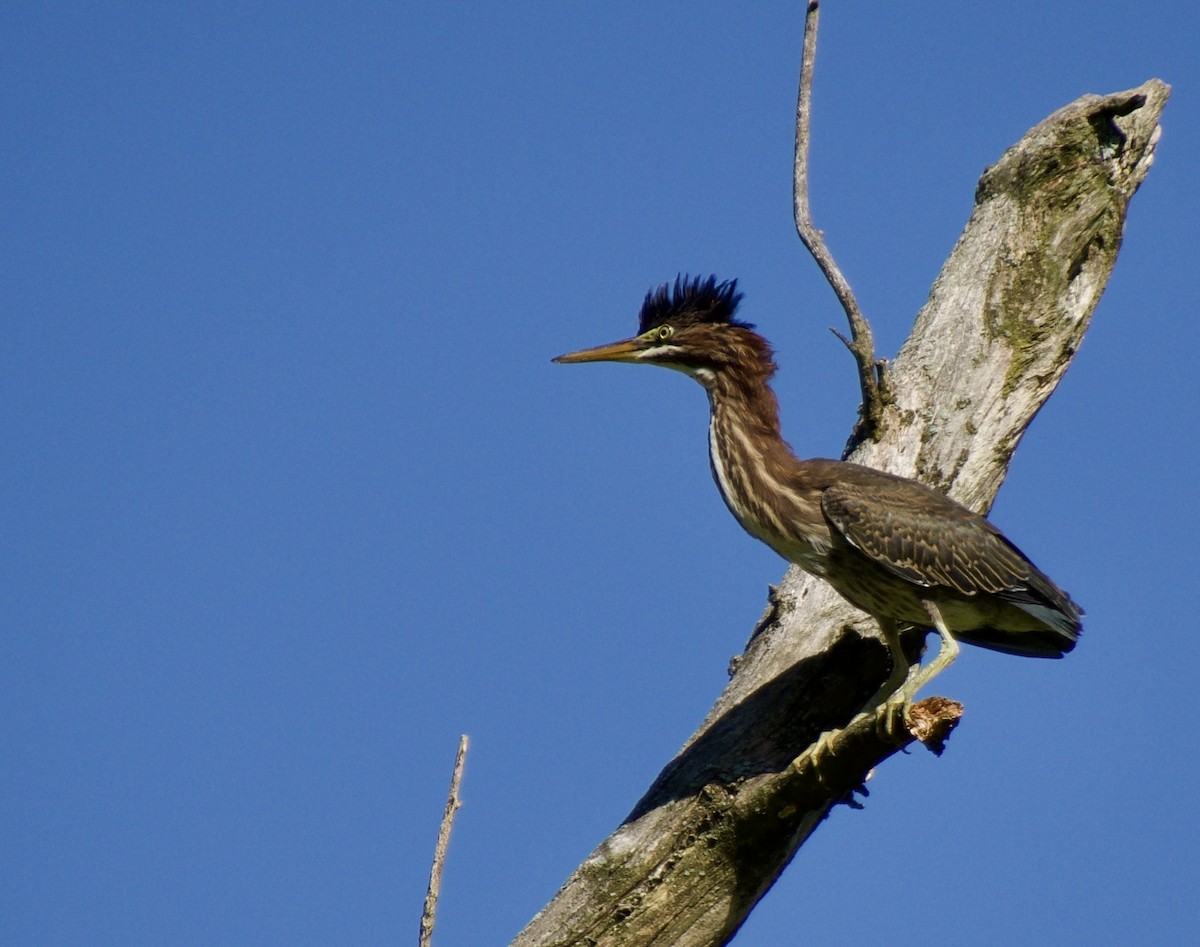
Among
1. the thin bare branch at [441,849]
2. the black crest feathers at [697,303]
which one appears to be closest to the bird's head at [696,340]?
the black crest feathers at [697,303]

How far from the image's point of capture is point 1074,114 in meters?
6.85

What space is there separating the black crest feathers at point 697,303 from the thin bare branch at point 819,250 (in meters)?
0.57

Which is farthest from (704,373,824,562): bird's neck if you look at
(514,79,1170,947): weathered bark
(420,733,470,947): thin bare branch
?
(420,733,470,947): thin bare branch

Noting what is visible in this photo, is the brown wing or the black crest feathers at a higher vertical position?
the black crest feathers

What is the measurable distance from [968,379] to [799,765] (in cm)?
238

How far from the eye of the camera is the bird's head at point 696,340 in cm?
688

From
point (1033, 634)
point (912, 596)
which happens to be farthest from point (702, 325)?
point (1033, 634)

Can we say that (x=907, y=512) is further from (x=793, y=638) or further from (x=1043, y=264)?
(x=1043, y=264)

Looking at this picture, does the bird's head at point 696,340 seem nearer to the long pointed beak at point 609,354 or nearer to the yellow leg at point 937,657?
the long pointed beak at point 609,354

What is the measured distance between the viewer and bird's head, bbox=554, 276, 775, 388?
22.6 ft

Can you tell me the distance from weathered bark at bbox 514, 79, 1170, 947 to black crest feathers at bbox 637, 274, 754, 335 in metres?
0.91

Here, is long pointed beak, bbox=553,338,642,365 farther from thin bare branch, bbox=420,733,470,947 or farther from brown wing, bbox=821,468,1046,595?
thin bare branch, bbox=420,733,470,947

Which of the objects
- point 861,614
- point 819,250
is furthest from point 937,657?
point 819,250

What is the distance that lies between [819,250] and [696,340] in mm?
789
